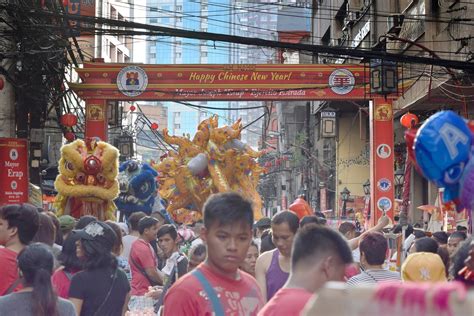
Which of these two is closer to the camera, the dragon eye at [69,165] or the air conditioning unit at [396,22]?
the dragon eye at [69,165]

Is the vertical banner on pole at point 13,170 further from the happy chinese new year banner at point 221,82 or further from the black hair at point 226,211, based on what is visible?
the black hair at point 226,211

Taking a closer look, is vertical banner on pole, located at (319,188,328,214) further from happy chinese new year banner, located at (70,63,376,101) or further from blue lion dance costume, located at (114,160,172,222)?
blue lion dance costume, located at (114,160,172,222)

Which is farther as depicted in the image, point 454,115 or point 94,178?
point 94,178

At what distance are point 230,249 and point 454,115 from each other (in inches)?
57.6

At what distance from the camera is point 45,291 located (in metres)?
4.75

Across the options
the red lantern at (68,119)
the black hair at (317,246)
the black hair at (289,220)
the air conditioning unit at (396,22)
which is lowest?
the black hair at (289,220)

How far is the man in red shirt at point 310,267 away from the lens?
3.29 meters

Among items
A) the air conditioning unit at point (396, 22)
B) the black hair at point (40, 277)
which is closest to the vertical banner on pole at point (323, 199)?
the air conditioning unit at point (396, 22)

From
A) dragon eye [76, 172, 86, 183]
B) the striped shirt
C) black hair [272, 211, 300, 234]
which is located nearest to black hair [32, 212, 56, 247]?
black hair [272, 211, 300, 234]

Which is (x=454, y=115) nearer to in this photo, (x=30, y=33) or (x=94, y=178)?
(x=94, y=178)

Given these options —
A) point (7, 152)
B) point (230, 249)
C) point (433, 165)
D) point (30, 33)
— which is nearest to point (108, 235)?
point (230, 249)

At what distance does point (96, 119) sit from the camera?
2645 centimetres

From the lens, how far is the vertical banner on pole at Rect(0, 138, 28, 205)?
1595 centimetres

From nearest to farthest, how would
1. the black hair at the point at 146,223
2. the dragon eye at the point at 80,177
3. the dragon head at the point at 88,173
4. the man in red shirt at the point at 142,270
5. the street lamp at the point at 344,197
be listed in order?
the man in red shirt at the point at 142,270 < the black hair at the point at 146,223 < the dragon head at the point at 88,173 < the dragon eye at the point at 80,177 < the street lamp at the point at 344,197
